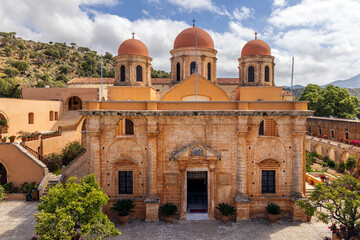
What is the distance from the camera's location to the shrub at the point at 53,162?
56.0 ft

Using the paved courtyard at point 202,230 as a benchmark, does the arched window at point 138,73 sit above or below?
above

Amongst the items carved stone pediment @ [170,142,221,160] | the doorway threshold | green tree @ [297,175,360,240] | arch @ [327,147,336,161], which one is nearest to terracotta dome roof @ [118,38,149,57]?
carved stone pediment @ [170,142,221,160]

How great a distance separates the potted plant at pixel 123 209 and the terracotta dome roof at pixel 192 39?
12759 mm

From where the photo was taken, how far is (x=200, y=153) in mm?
12039

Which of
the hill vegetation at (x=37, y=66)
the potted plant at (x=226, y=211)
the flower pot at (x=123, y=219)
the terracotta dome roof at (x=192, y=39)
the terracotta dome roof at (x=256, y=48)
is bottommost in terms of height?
the flower pot at (x=123, y=219)

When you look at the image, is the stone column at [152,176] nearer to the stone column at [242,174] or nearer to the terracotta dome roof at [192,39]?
the stone column at [242,174]

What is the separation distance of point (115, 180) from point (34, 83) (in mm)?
38709

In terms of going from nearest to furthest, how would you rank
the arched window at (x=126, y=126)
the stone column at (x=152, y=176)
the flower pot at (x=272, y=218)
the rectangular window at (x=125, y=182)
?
1. the flower pot at (x=272, y=218)
2. the stone column at (x=152, y=176)
3. the rectangular window at (x=125, y=182)
4. the arched window at (x=126, y=126)

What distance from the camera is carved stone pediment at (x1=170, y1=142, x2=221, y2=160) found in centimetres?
1200

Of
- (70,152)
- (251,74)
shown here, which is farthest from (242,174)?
(70,152)

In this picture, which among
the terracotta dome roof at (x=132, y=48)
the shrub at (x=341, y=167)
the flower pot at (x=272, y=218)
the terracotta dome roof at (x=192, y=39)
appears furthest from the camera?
the shrub at (x=341, y=167)

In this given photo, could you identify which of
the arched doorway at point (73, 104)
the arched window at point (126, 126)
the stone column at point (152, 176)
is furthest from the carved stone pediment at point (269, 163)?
the arched doorway at point (73, 104)

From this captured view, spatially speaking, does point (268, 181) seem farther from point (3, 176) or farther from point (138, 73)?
point (3, 176)

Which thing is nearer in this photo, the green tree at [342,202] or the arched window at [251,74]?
the green tree at [342,202]
